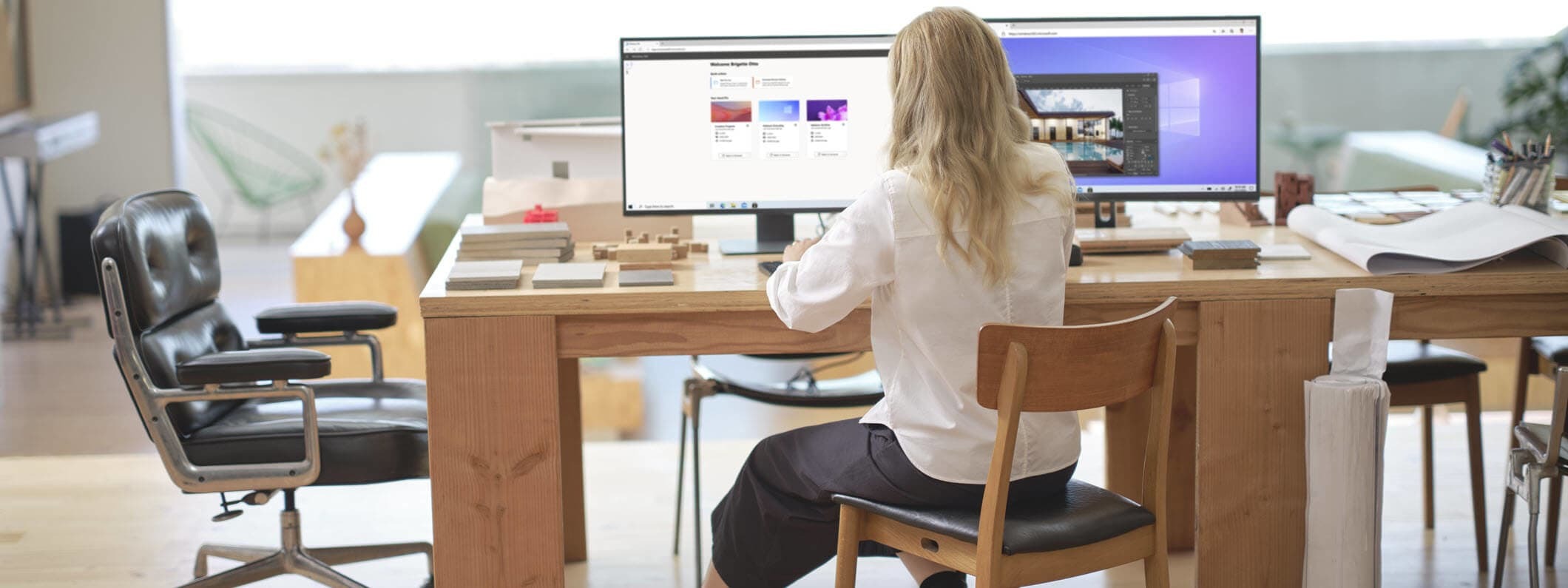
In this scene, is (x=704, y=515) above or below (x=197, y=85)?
below

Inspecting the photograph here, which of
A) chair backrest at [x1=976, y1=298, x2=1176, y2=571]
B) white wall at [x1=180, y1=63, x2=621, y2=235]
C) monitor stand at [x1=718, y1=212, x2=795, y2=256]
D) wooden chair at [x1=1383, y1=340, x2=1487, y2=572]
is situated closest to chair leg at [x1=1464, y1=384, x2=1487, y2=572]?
wooden chair at [x1=1383, y1=340, x2=1487, y2=572]

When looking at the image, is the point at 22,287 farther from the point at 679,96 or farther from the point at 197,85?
the point at 679,96

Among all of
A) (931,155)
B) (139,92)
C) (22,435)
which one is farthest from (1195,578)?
(139,92)

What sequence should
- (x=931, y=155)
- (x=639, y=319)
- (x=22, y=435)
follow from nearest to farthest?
(x=931, y=155), (x=639, y=319), (x=22, y=435)

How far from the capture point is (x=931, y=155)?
5.94 feet

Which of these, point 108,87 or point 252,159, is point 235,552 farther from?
point 252,159

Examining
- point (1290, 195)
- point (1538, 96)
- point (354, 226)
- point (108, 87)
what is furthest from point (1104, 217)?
point (108, 87)

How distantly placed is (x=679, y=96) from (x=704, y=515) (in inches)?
39.5

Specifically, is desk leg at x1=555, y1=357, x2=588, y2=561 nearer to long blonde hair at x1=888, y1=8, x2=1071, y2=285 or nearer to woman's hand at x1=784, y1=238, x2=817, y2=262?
woman's hand at x1=784, y1=238, x2=817, y2=262

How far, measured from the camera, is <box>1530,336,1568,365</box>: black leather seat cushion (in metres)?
2.57

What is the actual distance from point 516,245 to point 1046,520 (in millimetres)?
981

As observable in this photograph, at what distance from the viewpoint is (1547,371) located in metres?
2.63

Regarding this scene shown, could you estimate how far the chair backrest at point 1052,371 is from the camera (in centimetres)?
167

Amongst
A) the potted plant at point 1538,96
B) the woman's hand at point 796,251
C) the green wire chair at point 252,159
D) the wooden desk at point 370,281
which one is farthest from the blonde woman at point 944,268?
the green wire chair at point 252,159
